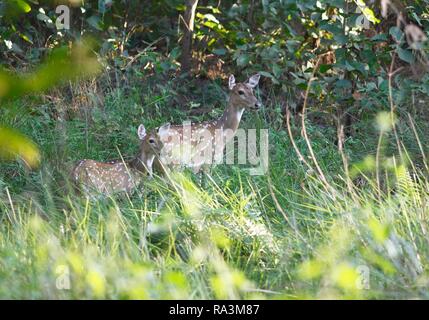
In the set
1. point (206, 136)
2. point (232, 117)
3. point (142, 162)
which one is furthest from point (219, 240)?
point (232, 117)

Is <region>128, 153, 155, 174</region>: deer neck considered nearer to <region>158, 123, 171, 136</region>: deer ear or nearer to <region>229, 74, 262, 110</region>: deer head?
<region>158, 123, 171, 136</region>: deer ear

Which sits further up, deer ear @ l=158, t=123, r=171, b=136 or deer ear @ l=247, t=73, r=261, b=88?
deer ear @ l=247, t=73, r=261, b=88

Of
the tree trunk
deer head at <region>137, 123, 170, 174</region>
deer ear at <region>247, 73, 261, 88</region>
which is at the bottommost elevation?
deer head at <region>137, 123, 170, 174</region>

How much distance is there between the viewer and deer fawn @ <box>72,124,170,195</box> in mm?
6605

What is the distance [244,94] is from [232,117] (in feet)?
0.84

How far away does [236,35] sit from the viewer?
28.6ft

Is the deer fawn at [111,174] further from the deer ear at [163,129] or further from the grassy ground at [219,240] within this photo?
the grassy ground at [219,240]

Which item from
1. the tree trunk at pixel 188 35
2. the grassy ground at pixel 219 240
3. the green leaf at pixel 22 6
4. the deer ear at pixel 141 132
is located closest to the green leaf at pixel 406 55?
the grassy ground at pixel 219 240

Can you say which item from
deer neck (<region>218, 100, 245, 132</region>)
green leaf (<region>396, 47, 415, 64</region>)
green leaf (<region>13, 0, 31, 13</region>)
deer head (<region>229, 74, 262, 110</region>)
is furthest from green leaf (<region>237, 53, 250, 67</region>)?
green leaf (<region>13, 0, 31, 13</region>)

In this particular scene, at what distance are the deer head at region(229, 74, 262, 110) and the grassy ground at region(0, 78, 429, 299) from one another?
1.22m

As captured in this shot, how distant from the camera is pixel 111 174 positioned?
6.95m

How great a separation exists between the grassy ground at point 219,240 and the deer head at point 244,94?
1222 millimetres

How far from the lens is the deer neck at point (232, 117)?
8.45 meters
